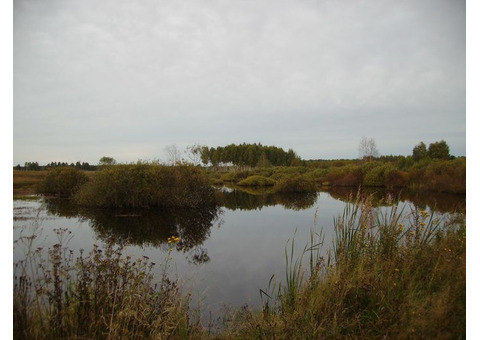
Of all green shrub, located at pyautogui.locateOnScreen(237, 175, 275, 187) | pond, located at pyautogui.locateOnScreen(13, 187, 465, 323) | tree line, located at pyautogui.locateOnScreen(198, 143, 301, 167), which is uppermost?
tree line, located at pyautogui.locateOnScreen(198, 143, 301, 167)

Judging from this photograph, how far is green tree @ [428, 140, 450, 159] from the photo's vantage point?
3282mm

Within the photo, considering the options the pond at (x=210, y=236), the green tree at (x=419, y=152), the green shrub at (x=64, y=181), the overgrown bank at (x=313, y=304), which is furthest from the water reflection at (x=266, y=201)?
the overgrown bank at (x=313, y=304)

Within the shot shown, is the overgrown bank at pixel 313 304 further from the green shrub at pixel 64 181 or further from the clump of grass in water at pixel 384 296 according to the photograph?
the green shrub at pixel 64 181

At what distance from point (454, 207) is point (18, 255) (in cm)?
778

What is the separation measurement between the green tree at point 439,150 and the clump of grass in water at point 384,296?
0.94m

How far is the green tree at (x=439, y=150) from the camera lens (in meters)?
3.28

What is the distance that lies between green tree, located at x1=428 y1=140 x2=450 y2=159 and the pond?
48 cm

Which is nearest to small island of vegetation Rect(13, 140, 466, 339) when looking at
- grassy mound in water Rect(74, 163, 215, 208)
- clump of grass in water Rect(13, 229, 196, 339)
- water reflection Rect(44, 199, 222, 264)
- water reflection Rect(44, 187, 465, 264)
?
clump of grass in water Rect(13, 229, 196, 339)

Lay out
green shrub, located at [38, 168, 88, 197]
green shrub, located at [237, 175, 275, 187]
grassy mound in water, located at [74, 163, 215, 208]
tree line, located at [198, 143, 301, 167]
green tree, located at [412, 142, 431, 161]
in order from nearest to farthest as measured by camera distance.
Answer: green tree, located at [412, 142, 431, 161] < grassy mound in water, located at [74, 163, 215, 208] < green shrub, located at [38, 168, 88, 197] < green shrub, located at [237, 175, 275, 187] < tree line, located at [198, 143, 301, 167]

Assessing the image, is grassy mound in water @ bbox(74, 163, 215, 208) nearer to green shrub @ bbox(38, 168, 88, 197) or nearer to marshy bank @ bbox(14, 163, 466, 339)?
green shrub @ bbox(38, 168, 88, 197)

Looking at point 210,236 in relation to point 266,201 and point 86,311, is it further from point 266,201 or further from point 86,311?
point 266,201

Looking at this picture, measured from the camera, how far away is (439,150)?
349 centimetres

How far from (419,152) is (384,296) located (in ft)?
7.62

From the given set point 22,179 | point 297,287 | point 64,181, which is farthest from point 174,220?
point 64,181
